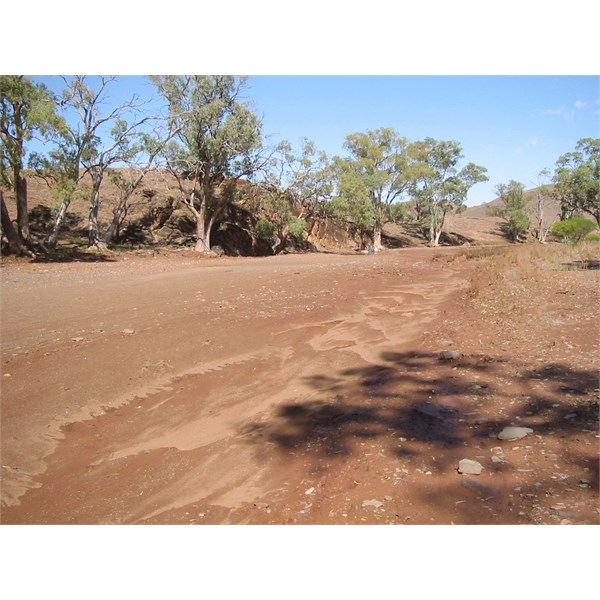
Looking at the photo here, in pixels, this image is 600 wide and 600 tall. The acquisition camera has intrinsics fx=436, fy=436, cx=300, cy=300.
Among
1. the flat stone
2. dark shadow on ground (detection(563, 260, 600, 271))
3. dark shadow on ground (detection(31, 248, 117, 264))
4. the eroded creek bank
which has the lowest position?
the eroded creek bank

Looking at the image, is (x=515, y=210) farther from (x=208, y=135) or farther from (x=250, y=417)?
(x=250, y=417)

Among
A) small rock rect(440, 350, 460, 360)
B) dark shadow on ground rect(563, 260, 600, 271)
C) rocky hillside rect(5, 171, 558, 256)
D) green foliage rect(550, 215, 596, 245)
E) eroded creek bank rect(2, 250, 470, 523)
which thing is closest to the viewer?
eroded creek bank rect(2, 250, 470, 523)

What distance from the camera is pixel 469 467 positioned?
9.02 feet

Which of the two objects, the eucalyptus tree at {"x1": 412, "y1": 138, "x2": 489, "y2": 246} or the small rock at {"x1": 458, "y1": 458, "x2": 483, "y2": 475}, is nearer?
the small rock at {"x1": 458, "y1": 458, "x2": 483, "y2": 475}

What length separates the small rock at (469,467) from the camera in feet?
8.86

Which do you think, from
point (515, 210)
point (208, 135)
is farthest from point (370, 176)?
point (515, 210)

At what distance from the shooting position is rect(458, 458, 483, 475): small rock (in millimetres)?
2701

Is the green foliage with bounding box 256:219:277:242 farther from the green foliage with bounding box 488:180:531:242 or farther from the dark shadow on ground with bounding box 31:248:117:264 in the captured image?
the green foliage with bounding box 488:180:531:242

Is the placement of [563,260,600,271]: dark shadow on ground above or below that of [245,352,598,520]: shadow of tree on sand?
above

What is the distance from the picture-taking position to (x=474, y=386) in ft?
13.7

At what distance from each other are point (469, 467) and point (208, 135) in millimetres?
24292

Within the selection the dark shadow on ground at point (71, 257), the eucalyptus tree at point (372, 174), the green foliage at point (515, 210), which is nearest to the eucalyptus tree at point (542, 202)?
the green foliage at point (515, 210)

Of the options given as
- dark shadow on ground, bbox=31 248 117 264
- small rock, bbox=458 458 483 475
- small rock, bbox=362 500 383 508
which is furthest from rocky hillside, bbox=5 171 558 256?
small rock, bbox=458 458 483 475

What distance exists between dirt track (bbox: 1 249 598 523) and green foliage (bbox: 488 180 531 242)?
4766 cm
